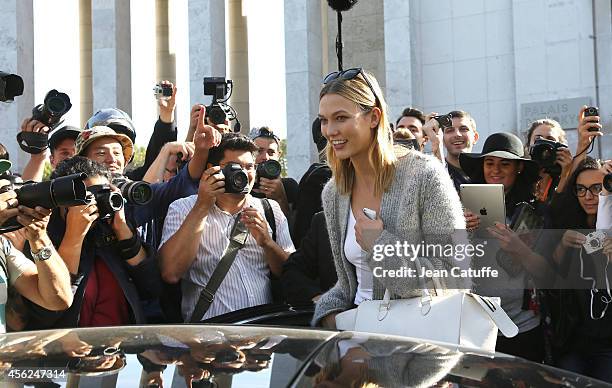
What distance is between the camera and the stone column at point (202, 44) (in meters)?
17.2

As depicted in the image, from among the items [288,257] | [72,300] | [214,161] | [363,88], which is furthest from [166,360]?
[214,161]

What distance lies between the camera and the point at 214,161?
5223mm

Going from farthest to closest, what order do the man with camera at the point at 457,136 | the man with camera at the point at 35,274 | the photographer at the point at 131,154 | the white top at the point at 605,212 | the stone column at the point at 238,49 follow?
1. the stone column at the point at 238,49
2. the man with camera at the point at 457,136
3. the photographer at the point at 131,154
4. the white top at the point at 605,212
5. the man with camera at the point at 35,274

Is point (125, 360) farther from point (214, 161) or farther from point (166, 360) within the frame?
point (214, 161)

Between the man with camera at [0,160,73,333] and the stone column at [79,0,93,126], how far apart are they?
2895 cm

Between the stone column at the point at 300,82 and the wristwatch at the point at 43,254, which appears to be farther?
the stone column at the point at 300,82

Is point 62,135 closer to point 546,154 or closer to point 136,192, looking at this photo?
point 136,192

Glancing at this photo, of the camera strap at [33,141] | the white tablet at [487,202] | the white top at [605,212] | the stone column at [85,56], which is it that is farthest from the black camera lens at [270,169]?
the stone column at [85,56]

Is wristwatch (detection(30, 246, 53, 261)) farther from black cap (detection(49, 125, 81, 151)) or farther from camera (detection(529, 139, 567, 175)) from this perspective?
camera (detection(529, 139, 567, 175))

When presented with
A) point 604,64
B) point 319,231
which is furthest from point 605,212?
point 604,64

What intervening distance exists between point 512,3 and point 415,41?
2.02 meters

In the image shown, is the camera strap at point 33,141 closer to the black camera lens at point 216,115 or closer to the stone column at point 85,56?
the black camera lens at point 216,115

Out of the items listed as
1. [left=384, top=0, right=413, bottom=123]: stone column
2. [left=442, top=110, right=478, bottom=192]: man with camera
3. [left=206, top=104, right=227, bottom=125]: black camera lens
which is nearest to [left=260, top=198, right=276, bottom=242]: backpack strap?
[left=206, top=104, right=227, bottom=125]: black camera lens

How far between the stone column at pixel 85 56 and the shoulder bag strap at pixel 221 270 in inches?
1115
